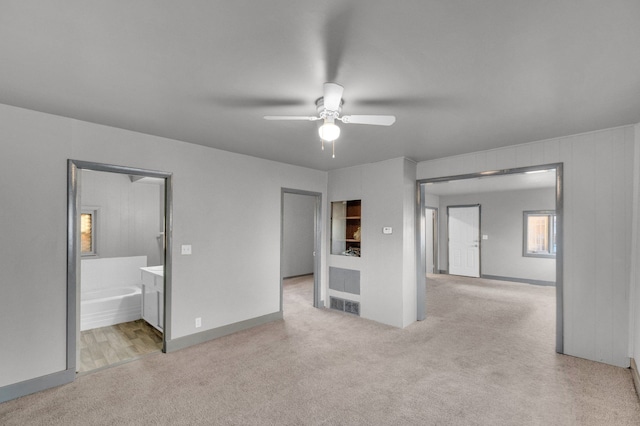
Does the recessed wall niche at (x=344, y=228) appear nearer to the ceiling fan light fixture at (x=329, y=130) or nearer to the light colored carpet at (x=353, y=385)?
the light colored carpet at (x=353, y=385)

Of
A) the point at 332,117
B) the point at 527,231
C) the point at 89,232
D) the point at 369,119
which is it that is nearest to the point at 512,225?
the point at 527,231

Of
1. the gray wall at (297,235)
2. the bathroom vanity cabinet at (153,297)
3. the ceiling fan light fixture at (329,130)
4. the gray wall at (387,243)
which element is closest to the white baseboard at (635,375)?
the gray wall at (387,243)

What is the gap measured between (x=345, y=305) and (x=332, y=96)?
3.69 m

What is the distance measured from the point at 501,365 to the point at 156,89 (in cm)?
404

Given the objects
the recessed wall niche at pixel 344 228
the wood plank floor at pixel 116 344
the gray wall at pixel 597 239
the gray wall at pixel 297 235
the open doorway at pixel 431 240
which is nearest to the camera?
the gray wall at pixel 597 239

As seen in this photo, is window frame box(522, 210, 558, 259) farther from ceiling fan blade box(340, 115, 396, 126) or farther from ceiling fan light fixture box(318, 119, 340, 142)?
ceiling fan light fixture box(318, 119, 340, 142)

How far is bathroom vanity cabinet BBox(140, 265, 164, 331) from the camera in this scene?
3.85m

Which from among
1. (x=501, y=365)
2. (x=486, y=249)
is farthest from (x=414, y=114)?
(x=486, y=249)

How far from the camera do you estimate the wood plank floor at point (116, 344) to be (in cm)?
322

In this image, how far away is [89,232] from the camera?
528 centimetres

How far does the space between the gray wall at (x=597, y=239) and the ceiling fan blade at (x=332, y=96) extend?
9.26 feet

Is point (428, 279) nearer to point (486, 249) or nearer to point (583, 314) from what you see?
point (486, 249)

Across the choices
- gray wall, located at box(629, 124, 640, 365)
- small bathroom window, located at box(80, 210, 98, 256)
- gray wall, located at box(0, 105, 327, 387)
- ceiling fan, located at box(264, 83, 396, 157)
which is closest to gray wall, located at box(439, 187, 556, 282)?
gray wall, located at box(629, 124, 640, 365)

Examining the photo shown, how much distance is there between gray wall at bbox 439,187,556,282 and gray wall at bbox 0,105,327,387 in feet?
18.2
